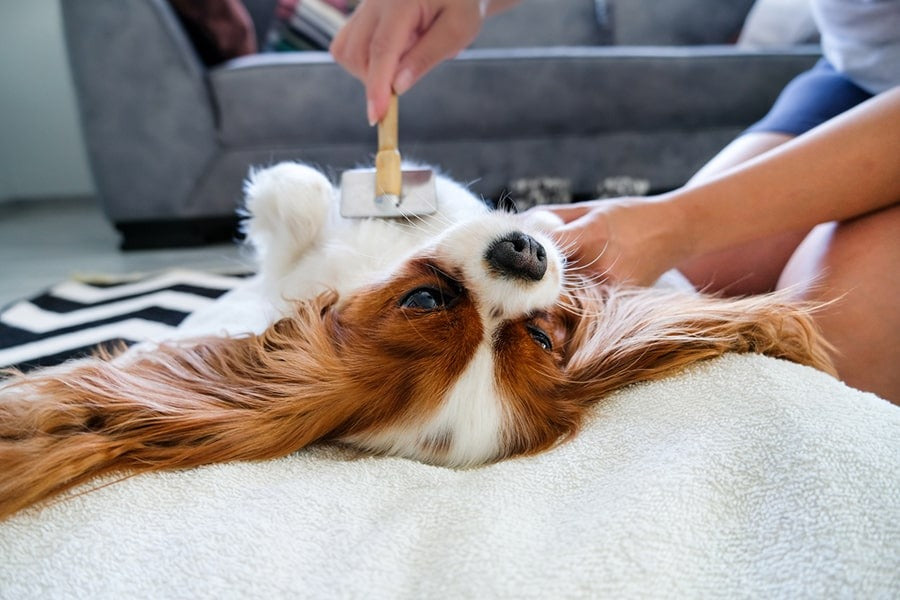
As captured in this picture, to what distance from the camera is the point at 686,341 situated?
40.9 inches

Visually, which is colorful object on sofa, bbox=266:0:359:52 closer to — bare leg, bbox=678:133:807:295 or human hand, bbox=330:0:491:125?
human hand, bbox=330:0:491:125

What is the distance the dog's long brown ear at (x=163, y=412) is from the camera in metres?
0.78

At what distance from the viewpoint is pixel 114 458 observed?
0.81 metres

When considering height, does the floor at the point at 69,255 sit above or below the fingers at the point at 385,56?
below

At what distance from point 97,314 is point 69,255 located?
4.05ft

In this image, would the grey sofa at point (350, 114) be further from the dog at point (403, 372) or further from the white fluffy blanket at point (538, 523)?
the white fluffy blanket at point (538, 523)

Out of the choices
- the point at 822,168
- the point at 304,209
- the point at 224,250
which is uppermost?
the point at 822,168

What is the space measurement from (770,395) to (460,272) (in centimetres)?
47

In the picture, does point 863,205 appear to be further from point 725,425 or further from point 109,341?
point 109,341

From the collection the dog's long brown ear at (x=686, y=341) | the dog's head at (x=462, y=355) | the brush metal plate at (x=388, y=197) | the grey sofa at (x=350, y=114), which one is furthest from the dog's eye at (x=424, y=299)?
the grey sofa at (x=350, y=114)

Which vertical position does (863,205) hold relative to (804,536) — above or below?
above

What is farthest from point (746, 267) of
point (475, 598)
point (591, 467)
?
point (475, 598)

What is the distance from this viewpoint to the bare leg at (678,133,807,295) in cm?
164

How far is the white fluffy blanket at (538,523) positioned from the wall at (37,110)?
15.7 feet
